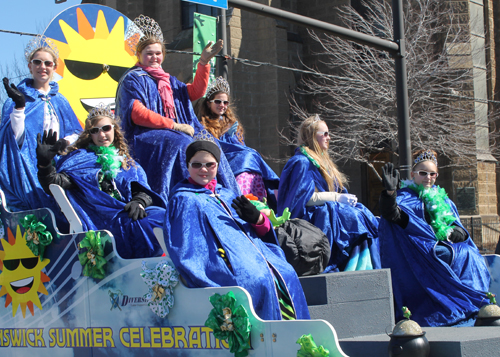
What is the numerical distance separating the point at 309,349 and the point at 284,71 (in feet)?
48.8

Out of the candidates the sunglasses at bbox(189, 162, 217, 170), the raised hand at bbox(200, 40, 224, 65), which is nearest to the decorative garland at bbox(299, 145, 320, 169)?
the raised hand at bbox(200, 40, 224, 65)

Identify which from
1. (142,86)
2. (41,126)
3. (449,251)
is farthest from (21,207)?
(449,251)

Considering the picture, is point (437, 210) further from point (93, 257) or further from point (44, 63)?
point (44, 63)

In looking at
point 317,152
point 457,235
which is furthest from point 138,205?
point 457,235

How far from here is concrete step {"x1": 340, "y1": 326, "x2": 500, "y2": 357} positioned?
421cm

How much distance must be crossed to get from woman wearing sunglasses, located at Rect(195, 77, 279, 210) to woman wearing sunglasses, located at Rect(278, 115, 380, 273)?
646mm

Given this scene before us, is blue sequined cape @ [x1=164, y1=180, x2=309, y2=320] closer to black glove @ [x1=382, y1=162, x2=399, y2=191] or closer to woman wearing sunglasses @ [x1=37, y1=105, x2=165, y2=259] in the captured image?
woman wearing sunglasses @ [x1=37, y1=105, x2=165, y2=259]

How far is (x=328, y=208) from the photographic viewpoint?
6.25 m

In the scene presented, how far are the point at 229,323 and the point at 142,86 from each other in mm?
3221

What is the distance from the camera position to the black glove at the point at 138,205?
516cm

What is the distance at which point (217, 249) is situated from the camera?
4215mm

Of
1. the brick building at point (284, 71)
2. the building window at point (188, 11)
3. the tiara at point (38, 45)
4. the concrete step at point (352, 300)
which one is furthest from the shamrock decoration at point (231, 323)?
the building window at point (188, 11)

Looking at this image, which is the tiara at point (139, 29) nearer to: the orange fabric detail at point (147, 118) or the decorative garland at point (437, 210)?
the orange fabric detail at point (147, 118)

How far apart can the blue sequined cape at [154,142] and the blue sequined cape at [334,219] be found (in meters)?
0.60
